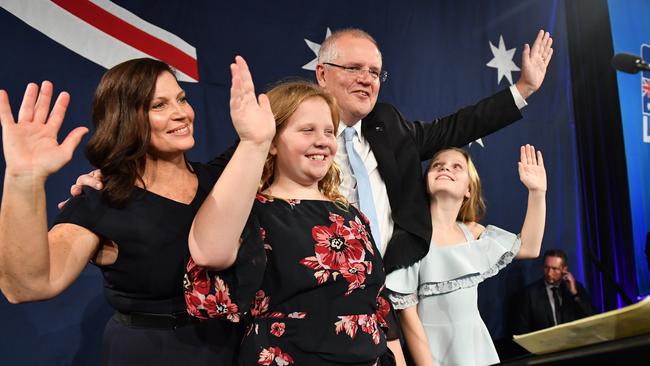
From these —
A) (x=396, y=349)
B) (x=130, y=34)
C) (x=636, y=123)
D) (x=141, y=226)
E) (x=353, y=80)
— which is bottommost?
(x=396, y=349)

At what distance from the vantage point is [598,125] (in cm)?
557

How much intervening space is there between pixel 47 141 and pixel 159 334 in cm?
57

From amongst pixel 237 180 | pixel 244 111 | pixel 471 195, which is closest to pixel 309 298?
pixel 237 180

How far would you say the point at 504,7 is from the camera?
5188mm

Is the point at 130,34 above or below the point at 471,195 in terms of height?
above

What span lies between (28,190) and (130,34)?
2154 mm

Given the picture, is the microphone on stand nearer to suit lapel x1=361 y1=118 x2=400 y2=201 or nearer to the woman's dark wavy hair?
suit lapel x1=361 y1=118 x2=400 y2=201

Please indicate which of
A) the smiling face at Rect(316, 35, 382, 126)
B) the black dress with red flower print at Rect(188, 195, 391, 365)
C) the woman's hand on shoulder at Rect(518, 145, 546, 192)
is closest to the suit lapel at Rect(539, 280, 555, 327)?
the woman's hand on shoulder at Rect(518, 145, 546, 192)

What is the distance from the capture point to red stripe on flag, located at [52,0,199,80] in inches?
118

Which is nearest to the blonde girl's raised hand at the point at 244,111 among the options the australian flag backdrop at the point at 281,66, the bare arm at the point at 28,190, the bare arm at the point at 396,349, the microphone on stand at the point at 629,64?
the bare arm at the point at 28,190

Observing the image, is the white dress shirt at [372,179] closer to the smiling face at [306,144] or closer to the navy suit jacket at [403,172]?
the navy suit jacket at [403,172]

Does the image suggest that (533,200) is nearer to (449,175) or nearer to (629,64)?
(449,175)

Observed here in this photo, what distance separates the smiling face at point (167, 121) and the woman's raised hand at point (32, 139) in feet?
0.97

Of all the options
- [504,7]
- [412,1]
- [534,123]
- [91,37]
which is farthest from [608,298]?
[91,37]
